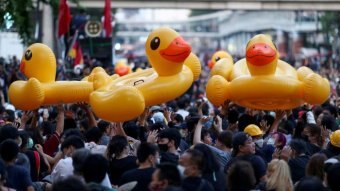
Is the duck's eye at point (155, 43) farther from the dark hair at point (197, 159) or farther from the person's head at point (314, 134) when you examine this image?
the dark hair at point (197, 159)

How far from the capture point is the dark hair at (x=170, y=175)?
873cm

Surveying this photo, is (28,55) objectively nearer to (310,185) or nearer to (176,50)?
(176,50)

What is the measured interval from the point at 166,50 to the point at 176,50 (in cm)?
15

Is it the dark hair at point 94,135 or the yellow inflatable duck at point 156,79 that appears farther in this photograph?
the yellow inflatable duck at point 156,79

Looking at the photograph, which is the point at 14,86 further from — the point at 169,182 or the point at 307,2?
the point at 307,2

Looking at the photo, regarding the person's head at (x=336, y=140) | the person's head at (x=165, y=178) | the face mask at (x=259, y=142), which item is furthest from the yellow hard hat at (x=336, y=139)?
the person's head at (x=165, y=178)

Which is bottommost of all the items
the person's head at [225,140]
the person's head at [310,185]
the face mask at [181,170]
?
the person's head at [225,140]

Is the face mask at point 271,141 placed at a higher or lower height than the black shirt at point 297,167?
lower

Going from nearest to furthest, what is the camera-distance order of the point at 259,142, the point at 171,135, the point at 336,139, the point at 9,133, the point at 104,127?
1. the point at 171,135
2. the point at 9,133
3. the point at 336,139
4. the point at 259,142
5. the point at 104,127

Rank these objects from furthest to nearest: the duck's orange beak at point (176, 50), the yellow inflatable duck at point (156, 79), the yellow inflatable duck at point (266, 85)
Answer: the yellow inflatable duck at point (266, 85) → the duck's orange beak at point (176, 50) → the yellow inflatable duck at point (156, 79)

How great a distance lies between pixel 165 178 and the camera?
28.7 feet

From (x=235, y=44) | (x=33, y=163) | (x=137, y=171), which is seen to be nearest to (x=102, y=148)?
(x=33, y=163)

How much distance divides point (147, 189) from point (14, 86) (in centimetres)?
579

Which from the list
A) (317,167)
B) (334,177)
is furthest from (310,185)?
(317,167)
